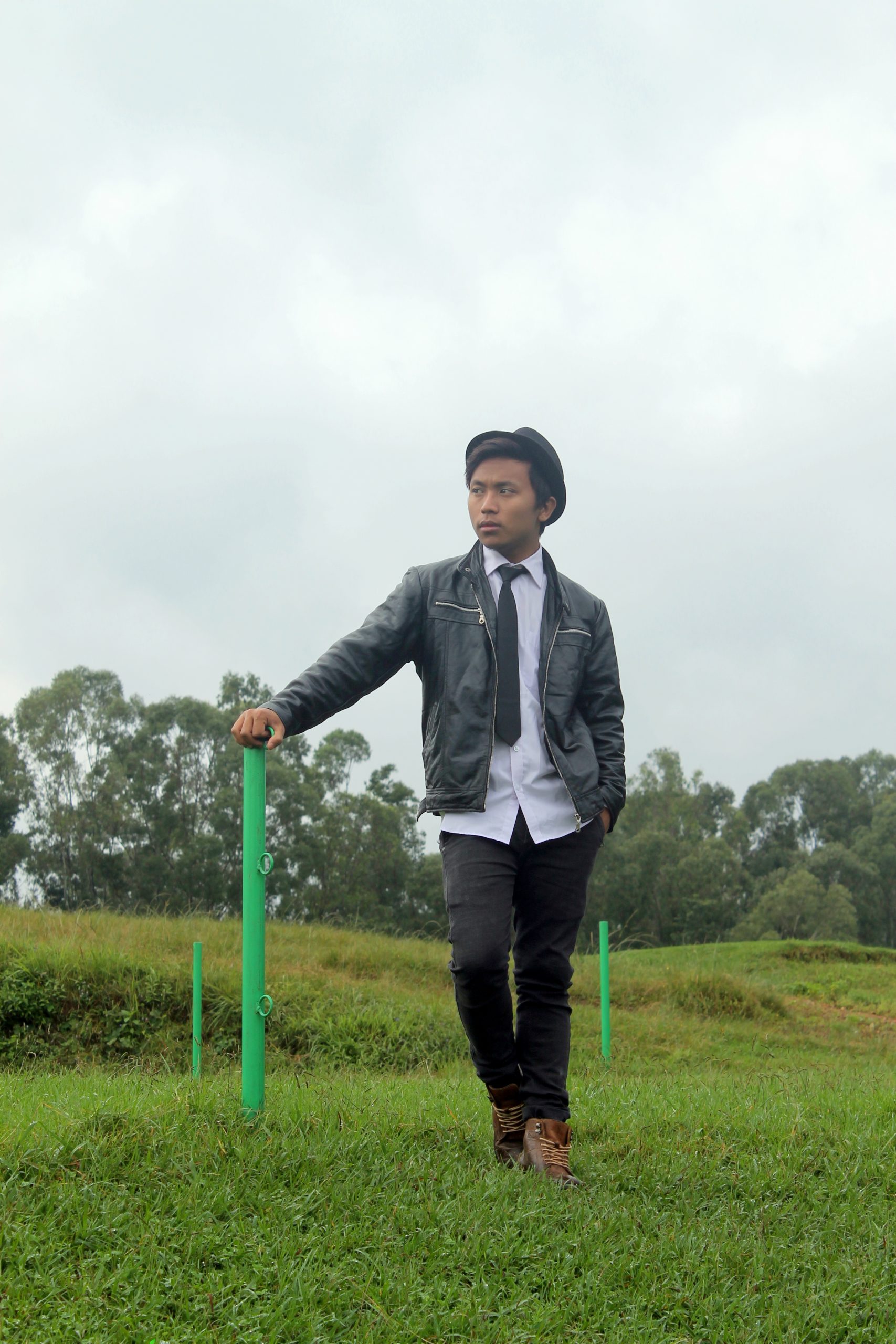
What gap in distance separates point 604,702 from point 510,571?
23.1 inches

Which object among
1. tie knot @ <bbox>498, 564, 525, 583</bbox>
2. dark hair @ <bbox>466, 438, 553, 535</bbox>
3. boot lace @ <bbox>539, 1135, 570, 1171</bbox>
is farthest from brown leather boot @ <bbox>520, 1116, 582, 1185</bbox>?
dark hair @ <bbox>466, 438, 553, 535</bbox>

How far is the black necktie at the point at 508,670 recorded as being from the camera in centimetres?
369

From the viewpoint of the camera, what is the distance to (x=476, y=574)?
3.94m

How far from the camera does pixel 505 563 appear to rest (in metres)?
4.00

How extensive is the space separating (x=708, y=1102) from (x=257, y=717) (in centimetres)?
307

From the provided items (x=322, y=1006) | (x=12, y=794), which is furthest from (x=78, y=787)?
(x=322, y=1006)

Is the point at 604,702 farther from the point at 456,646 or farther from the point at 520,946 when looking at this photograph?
the point at 520,946

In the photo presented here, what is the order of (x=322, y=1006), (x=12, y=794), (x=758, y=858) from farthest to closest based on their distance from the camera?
(x=758, y=858)
(x=12, y=794)
(x=322, y=1006)

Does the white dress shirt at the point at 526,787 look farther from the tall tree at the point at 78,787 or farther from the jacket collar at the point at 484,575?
the tall tree at the point at 78,787

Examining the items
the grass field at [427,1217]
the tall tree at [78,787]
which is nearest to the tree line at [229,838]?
the tall tree at [78,787]

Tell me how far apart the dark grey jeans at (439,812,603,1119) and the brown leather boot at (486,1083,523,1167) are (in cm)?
3

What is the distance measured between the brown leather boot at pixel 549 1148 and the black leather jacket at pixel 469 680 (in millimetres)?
943

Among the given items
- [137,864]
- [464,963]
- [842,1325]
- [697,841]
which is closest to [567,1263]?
[842,1325]

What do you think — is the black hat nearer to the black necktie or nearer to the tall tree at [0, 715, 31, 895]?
the black necktie
